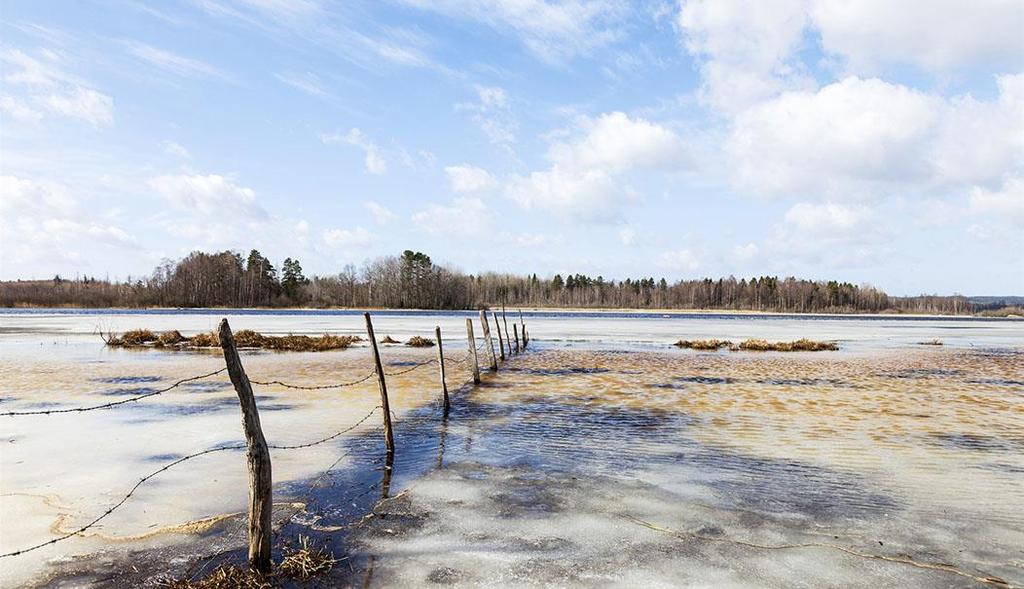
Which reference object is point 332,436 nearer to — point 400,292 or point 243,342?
point 243,342

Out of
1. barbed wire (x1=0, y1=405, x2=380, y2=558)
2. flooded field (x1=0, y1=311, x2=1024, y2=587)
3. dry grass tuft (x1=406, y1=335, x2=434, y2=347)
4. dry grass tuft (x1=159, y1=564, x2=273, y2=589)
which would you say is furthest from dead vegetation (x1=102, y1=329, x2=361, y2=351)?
dry grass tuft (x1=159, y1=564, x2=273, y2=589)

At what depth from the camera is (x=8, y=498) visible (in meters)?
7.25

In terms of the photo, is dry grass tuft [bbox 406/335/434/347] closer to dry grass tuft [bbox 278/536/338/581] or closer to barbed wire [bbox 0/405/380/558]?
barbed wire [bbox 0/405/380/558]

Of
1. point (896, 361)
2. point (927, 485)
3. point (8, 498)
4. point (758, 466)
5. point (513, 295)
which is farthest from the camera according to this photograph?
point (513, 295)

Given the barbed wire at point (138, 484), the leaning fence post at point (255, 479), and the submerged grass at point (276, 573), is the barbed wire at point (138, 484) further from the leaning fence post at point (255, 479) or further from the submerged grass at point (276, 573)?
the leaning fence post at point (255, 479)

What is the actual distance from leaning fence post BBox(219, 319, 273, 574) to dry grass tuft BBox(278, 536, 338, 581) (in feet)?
0.54

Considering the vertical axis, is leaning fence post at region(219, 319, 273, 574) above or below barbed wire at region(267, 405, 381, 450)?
above

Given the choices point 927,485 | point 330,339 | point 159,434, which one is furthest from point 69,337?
point 927,485

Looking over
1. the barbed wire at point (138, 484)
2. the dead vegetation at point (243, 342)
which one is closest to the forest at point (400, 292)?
the dead vegetation at point (243, 342)

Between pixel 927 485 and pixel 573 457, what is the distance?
4789 millimetres

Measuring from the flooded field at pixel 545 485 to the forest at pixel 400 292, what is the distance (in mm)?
105427

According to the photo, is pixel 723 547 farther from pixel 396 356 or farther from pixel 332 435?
pixel 396 356

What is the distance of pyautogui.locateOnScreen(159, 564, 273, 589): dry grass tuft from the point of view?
500 centimetres

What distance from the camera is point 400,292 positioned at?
12325cm
